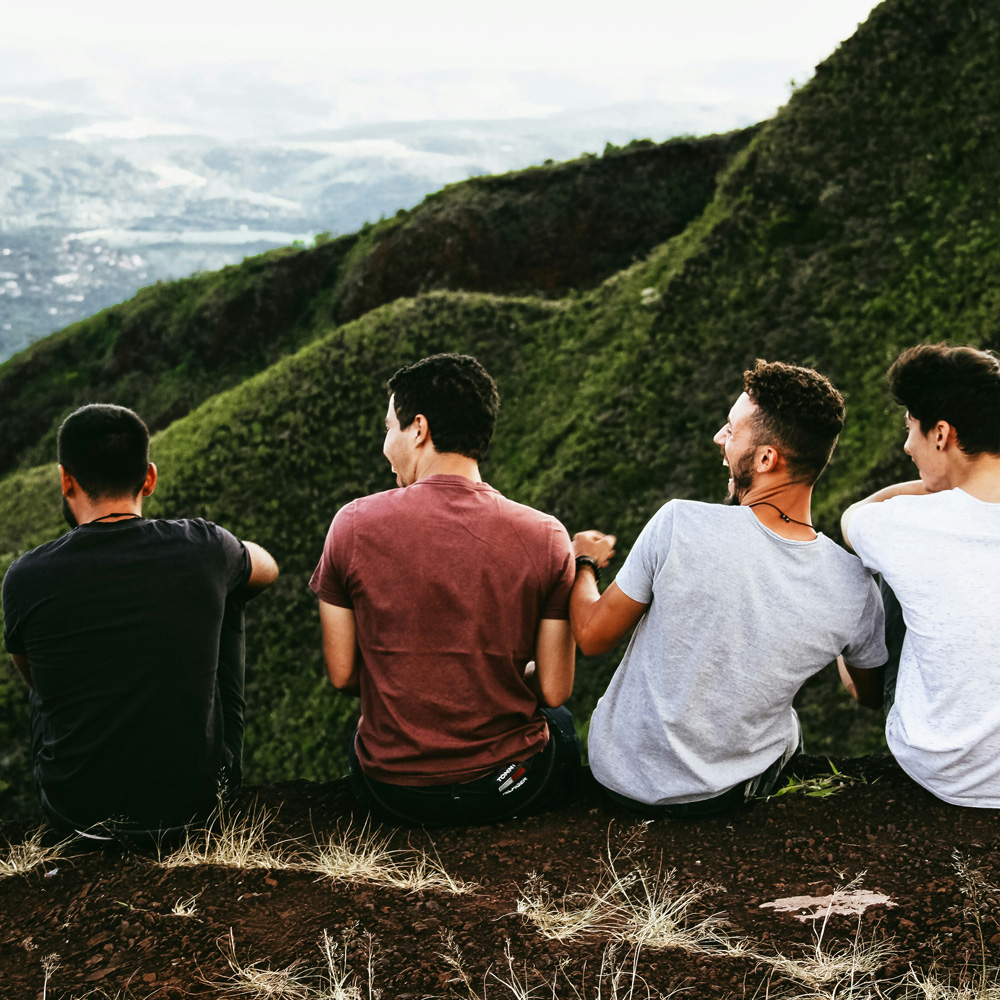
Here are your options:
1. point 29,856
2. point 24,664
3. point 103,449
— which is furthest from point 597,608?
point 29,856

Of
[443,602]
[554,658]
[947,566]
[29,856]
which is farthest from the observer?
[29,856]

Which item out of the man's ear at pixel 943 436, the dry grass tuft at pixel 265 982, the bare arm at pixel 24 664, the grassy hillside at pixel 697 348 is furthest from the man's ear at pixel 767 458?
the grassy hillside at pixel 697 348

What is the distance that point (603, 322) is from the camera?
19750mm

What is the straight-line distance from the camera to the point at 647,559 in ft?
11.6

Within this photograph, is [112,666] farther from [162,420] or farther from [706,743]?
[162,420]

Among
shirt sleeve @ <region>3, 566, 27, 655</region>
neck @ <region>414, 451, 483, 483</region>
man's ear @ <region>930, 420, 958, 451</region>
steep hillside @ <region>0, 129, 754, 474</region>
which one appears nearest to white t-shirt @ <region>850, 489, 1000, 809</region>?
man's ear @ <region>930, 420, 958, 451</region>

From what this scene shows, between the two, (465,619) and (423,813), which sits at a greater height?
(465,619)

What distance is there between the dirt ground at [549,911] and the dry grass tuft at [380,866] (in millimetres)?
13

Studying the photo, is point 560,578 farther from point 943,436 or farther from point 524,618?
point 943,436

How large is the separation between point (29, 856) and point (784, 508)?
12.7 feet

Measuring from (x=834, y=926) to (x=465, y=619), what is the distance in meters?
1.81

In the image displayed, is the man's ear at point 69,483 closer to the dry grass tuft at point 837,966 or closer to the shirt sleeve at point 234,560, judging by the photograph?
the shirt sleeve at point 234,560

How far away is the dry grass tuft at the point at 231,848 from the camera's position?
12.8 feet

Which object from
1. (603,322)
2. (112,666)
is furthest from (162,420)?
(112,666)
